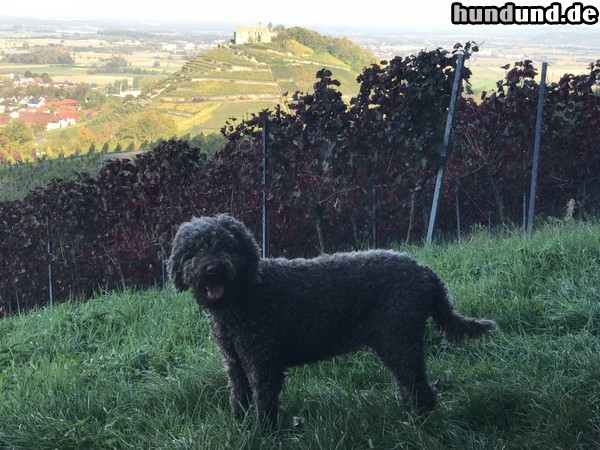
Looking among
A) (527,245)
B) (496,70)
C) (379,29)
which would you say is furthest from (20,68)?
(527,245)

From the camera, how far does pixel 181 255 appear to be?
12.2 ft

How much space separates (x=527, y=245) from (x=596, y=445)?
9.69 feet

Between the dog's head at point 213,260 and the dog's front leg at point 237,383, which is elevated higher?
the dog's head at point 213,260

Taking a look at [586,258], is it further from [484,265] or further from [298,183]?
[298,183]

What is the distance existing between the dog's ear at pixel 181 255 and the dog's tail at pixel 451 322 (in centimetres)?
148

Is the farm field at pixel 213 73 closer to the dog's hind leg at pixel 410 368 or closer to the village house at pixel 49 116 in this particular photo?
the village house at pixel 49 116

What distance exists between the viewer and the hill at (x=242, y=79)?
650 inches

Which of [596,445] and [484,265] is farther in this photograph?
[484,265]

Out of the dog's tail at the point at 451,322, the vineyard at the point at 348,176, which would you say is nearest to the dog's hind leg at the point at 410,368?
the dog's tail at the point at 451,322

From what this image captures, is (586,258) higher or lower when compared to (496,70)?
lower

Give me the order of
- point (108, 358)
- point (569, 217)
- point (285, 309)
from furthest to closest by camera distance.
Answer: point (569, 217)
point (108, 358)
point (285, 309)

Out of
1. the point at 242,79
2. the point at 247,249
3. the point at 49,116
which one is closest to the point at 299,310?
the point at 247,249

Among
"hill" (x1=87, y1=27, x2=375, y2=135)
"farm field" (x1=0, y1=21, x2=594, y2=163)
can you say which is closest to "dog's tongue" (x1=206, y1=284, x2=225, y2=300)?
"farm field" (x1=0, y1=21, x2=594, y2=163)

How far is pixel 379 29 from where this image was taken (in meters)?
26.1
